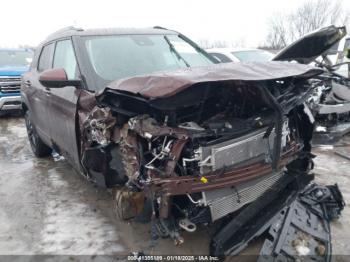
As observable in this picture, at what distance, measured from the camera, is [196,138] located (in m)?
2.52

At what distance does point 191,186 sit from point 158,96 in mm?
679

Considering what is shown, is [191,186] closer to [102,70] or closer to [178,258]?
[178,258]

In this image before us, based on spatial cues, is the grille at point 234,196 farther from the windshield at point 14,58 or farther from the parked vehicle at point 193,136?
the windshield at point 14,58

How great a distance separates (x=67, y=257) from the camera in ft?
9.92

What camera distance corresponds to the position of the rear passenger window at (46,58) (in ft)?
15.9

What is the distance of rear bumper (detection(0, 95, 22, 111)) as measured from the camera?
9.61 meters

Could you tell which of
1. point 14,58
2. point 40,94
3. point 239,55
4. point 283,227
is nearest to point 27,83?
point 40,94


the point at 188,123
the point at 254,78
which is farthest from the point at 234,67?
the point at 188,123

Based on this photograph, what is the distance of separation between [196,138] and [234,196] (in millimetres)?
597

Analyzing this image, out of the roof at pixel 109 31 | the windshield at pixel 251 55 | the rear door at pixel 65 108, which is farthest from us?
the windshield at pixel 251 55

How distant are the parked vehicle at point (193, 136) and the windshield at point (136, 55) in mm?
35

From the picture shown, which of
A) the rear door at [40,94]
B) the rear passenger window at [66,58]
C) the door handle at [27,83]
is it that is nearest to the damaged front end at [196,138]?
the rear passenger window at [66,58]

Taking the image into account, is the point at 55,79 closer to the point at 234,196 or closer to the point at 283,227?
the point at 234,196

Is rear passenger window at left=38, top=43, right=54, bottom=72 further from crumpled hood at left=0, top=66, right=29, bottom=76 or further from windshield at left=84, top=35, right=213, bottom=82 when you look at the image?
crumpled hood at left=0, top=66, right=29, bottom=76
